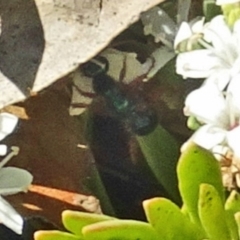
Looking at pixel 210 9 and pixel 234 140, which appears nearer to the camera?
pixel 234 140

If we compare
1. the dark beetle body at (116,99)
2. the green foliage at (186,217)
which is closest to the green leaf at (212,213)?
the green foliage at (186,217)

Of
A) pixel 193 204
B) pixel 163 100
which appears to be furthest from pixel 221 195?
pixel 163 100

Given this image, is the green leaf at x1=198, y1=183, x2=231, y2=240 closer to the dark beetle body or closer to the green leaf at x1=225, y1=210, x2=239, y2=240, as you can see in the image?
the green leaf at x1=225, y1=210, x2=239, y2=240

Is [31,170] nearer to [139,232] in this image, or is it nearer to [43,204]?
[43,204]

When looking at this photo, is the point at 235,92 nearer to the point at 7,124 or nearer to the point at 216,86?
the point at 216,86

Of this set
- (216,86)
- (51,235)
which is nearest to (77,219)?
(51,235)

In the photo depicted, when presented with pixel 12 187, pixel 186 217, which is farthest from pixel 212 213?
pixel 12 187

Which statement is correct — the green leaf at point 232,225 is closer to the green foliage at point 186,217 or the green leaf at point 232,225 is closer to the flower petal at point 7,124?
the green foliage at point 186,217
